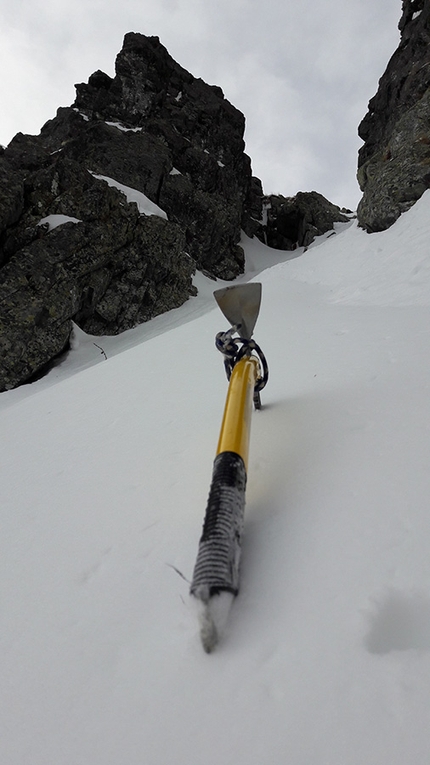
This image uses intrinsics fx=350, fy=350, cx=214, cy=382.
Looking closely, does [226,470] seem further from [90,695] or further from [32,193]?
[32,193]

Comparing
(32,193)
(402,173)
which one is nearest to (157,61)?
(32,193)

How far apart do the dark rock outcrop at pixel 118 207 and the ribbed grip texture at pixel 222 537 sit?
52.7 ft

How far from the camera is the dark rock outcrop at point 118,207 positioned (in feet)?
52.3

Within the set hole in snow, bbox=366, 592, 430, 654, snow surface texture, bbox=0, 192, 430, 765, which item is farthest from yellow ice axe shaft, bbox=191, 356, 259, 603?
hole in snow, bbox=366, 592, 430, 654

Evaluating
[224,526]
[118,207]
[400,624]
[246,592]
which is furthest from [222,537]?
[118,207]

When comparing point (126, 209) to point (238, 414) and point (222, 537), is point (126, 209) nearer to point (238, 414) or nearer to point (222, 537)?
point (238, 414)

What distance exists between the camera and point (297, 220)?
164ft

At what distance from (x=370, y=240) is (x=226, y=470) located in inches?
508

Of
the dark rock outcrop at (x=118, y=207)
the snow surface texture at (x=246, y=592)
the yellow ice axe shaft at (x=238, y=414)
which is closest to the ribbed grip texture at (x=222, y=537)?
the yellow ice axe shaft at (x=238, y=414)

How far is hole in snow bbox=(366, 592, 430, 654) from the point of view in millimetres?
1134

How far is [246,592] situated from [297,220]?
181 feet

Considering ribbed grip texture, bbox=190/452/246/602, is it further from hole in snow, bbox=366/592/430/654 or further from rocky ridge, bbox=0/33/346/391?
rocky ridge, bbox=0/33/346/391

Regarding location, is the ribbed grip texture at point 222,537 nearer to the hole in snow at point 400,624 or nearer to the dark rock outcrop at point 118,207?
the hole in snow at point 400,624

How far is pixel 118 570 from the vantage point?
1.74 m
